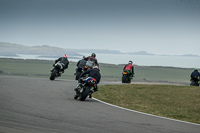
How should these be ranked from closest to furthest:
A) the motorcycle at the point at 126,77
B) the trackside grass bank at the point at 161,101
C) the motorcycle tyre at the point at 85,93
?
the trackside grass bank at the point at 161,101 → the motorcycle tyre at the point at 85,93 → the motorcycle at the point at 126,77

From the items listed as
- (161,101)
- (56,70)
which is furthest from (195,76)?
(161,101)

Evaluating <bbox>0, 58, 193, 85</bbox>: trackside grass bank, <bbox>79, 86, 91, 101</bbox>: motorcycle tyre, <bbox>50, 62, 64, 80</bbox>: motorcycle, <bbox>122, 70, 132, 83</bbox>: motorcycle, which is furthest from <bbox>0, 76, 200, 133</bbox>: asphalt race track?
<bbox>0, 58, 193, 85</bbox>: trackside grass bank

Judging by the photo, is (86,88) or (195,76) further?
(195,76)

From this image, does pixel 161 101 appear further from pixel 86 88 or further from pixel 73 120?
pixel 73 120

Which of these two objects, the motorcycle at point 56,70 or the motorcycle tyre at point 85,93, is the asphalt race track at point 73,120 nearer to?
the motorcycle tyre at point 85,93

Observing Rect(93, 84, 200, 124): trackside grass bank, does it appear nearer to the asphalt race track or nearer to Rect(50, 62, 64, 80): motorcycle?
the asphalt race track

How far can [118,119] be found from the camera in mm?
11727

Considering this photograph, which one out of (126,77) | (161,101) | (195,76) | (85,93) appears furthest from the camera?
(195,76)

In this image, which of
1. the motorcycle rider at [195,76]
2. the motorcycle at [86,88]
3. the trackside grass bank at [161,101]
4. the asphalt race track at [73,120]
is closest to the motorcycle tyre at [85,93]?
the motorcycle at [86,88]

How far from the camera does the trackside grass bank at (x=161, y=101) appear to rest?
1520cm

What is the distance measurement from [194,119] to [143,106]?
3229 millimetres

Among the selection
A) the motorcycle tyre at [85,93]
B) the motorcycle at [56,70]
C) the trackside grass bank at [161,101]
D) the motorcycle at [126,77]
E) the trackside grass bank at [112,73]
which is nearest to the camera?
the trackside grass bank at [161,101]

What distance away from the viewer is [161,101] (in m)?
18.7

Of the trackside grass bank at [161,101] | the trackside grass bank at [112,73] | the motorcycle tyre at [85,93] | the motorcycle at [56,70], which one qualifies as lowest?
the trackside grass bank at [112,73]
